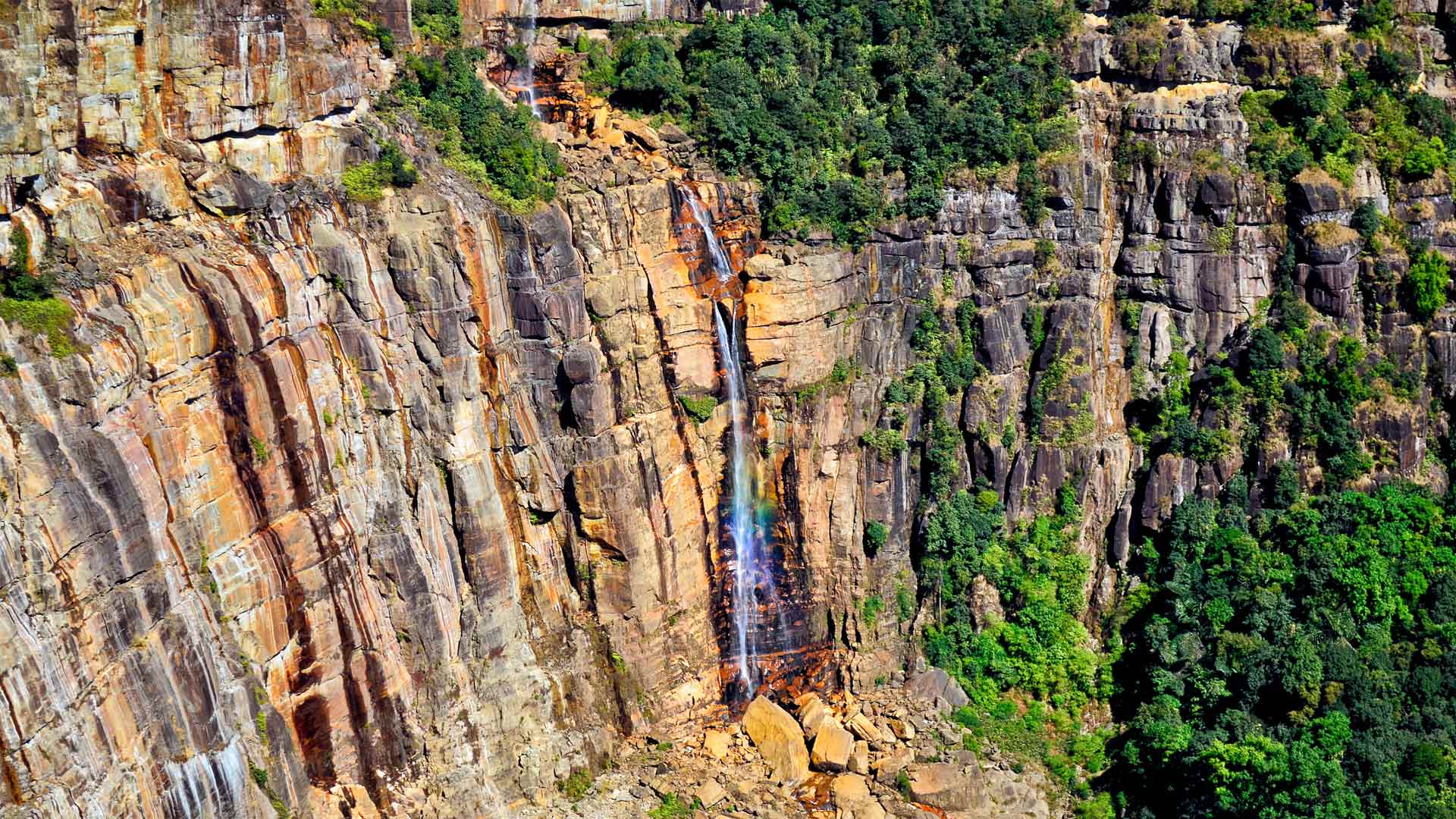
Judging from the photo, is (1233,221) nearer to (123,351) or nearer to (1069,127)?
(1069,127)

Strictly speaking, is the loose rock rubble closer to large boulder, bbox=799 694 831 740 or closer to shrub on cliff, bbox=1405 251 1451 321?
large boulder, bbox=799 694 831 740

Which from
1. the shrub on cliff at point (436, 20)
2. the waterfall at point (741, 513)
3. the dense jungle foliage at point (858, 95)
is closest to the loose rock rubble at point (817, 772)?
the waterfall at point (741, 513)

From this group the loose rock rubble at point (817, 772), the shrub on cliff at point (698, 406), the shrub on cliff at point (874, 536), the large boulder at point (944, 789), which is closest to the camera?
the loose rock rubble at point (817, 772)

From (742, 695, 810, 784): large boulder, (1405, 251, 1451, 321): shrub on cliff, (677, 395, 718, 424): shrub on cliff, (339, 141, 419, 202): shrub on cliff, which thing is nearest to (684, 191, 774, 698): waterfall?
(677, 395, 718, 424): shrub on cliff

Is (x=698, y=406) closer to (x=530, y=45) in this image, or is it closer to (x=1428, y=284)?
(x=530, y=45)

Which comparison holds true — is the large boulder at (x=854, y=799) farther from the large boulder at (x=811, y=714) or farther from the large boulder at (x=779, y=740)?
the large boulder at (x=811, y=714)
